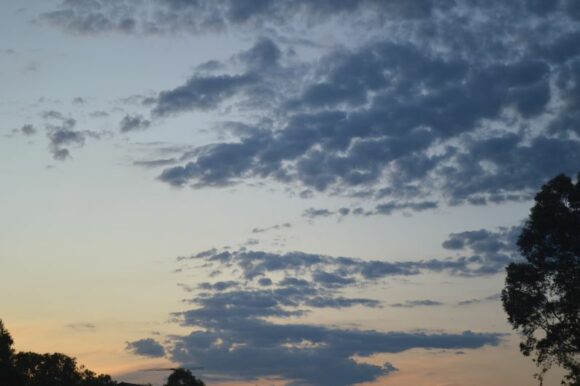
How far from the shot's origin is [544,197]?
179 feet

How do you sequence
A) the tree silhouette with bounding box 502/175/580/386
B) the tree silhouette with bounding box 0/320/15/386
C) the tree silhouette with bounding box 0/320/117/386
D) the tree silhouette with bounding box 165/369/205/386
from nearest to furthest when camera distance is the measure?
the tree silhouette with bounding box 502/175/580/386, the tree silhouette with bounding box 0/320/15/386, the tree silhouette with bounding box 0/320/117/386, the tree silhouette with bounding box 165/369/205/386

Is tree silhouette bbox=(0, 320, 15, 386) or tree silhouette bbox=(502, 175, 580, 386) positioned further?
tree silhouette bbox=(0, 320, 15, 386)

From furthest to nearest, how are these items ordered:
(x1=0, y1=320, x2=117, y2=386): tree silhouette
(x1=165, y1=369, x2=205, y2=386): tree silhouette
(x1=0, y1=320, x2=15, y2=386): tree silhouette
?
(x1=165, y1=369, x2=205, y2=386): tree silhouette → (x1=0, y1=320, x2=117, y2=386): tree silhouette → (x1=0, y1=320, x2=15, y2=386): tree silhouette

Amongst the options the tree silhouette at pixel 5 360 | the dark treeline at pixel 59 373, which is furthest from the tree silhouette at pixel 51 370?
the tree silhouette at pixel 5 360

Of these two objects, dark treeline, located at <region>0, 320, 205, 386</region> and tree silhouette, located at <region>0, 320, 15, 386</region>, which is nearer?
tree silhouette, located at <region>0, 320, 15, 386</region>

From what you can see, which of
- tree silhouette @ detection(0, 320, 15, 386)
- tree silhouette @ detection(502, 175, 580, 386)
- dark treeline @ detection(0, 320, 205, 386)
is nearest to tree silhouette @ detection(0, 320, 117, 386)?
dark treeline @ detection(0, 320, 205, 386)

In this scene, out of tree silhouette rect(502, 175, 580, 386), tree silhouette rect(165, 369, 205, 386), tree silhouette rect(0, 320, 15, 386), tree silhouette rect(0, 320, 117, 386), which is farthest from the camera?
tree silhouette rect(165, 369, 205, 386)

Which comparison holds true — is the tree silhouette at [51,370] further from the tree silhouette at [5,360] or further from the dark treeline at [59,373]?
the tree silhouette at [5,360]

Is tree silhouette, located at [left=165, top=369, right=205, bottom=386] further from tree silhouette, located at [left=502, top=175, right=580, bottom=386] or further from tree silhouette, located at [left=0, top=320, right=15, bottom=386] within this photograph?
tree silhouette, located at [left=502, top=175, right=580, bottom=386]

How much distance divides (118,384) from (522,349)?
121417 mm

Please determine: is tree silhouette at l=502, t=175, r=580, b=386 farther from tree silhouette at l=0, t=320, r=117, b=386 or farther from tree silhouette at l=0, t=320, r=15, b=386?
tree silhouette at l=0, t=320, r=117, b=386

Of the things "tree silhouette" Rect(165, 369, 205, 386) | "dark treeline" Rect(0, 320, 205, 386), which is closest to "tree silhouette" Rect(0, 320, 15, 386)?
"dark treeline" Rect(0, 320, 205, 386)

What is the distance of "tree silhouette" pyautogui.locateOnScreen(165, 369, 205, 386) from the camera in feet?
473

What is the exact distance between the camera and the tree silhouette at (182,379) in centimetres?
14420
